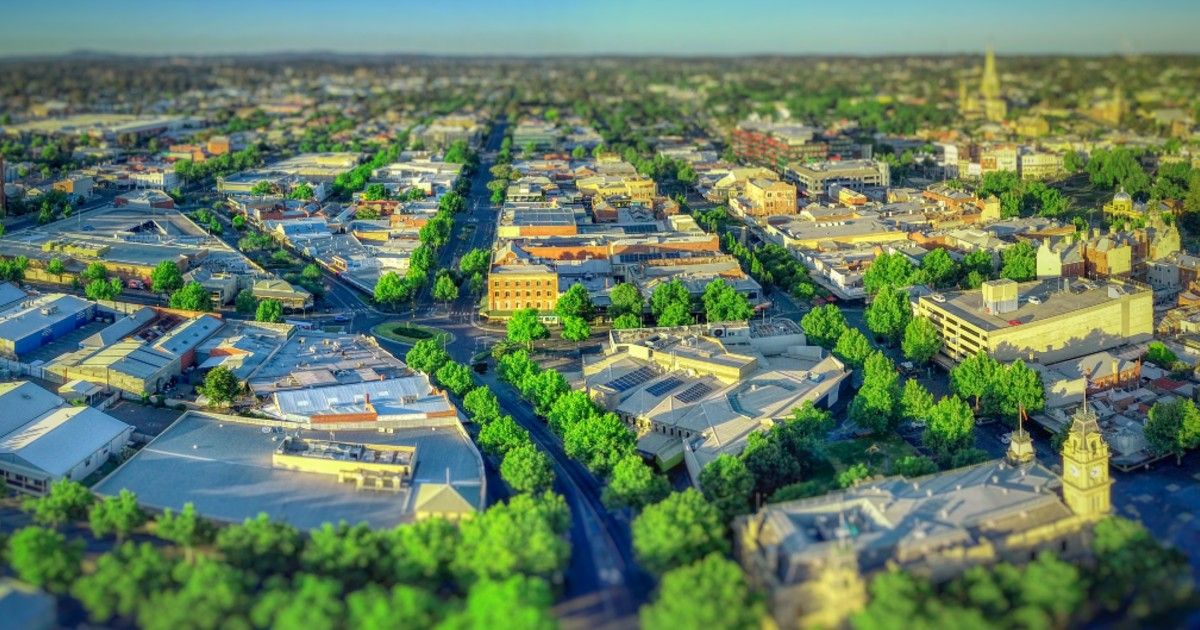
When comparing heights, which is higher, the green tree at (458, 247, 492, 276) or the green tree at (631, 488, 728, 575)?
Answer: the green tree at (458, 247, 492, 276)

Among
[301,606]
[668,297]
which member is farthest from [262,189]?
[301,606]

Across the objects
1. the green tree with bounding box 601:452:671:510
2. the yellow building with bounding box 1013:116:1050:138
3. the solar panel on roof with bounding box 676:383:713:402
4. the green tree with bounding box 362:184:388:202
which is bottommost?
the green tree with bounding box 601:452:671:510

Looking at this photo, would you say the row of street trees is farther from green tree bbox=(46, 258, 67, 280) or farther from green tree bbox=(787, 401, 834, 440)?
green tree bbox=(46, 258, 67, 280)

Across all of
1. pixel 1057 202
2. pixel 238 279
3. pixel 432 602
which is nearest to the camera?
pixel 432 602

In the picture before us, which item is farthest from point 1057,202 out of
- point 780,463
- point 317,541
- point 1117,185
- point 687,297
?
point 317,541

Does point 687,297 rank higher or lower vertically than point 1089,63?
lower

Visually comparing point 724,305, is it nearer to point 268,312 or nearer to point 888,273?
point 888,273

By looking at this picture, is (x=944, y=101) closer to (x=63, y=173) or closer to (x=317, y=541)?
(x=63, y=173)

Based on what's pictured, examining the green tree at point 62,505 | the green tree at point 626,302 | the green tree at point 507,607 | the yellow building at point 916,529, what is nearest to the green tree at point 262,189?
the green tree at point 626,302

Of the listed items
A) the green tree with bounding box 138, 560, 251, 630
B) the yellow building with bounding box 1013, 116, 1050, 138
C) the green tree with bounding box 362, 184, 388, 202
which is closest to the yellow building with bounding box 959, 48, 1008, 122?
the yellow building with bounding box 1013, 116, 1050, 138
